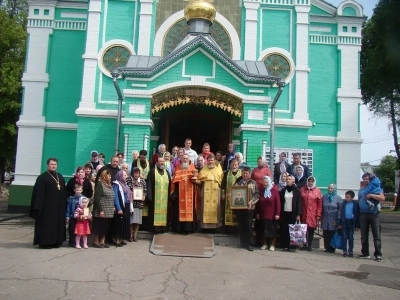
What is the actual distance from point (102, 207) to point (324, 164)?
36.2 ft

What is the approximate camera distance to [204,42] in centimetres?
1285

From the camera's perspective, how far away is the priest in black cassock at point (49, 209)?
28.0ft

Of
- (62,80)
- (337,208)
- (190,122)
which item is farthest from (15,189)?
(337,208)

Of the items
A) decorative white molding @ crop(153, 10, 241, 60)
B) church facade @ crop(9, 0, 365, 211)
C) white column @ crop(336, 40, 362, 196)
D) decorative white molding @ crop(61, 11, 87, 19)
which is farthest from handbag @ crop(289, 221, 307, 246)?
decorative white molding @ crop(61, 11, 87, 19)

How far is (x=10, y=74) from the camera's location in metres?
23.8

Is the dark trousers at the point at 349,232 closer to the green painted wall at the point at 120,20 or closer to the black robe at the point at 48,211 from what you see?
the black robe at the point at 48,211

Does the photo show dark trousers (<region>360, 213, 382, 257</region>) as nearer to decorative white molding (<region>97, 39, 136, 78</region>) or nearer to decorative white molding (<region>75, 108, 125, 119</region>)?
decorative white molding (<region>75, 108, 125, 119</region>)

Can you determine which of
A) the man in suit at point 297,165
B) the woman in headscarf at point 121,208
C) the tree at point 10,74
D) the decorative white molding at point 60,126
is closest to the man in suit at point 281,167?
the man in suit at point 297,165

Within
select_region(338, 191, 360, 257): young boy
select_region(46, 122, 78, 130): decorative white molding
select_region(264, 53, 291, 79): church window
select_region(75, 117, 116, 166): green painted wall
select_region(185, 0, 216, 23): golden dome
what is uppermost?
select_region(185, 0, 216, 23): golden dome

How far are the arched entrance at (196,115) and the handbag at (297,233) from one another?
4.33 m

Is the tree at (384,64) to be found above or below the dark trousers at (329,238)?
above

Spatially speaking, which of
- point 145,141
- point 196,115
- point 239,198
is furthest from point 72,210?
point 196,115

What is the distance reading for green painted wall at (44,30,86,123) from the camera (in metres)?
18.1

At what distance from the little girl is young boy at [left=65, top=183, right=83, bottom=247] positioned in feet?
0.39
